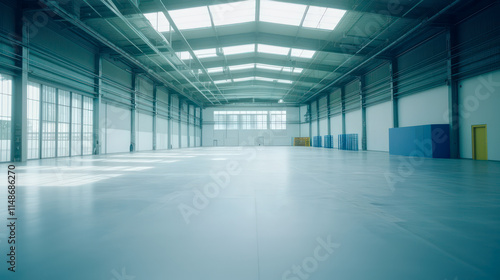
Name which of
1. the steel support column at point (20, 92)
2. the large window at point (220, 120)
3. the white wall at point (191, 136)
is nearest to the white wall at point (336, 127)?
the large window at point (220, 120)

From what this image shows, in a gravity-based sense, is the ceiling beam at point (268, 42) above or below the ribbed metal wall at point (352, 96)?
above

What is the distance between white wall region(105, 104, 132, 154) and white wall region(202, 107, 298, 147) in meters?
22.7

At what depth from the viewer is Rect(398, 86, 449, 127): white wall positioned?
44.2 feet

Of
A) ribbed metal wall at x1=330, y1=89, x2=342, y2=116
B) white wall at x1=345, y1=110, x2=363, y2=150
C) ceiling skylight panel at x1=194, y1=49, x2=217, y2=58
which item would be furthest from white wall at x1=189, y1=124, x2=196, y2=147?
white wall at x1=345, y1=110, x2=363, y2=150

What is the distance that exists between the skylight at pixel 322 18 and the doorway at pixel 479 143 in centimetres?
951

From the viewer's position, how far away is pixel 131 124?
21.4m

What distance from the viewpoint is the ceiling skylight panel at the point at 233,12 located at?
13977 millimetres

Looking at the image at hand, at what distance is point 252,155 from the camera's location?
16938 millimetres

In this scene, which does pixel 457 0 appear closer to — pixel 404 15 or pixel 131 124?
pixel 404 15

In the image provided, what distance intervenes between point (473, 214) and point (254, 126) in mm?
40237

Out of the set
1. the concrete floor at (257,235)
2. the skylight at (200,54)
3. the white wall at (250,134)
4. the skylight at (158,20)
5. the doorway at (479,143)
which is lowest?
the concrete floor at (257,235)

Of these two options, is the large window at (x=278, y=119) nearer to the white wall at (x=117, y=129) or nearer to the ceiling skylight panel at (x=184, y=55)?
the ceiling skylight panel at (x=184, y=55)

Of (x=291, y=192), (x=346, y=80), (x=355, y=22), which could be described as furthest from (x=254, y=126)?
(x=291, y=192)

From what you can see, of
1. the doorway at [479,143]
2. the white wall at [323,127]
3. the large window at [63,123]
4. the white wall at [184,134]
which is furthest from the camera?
the white wall at [184,134]
